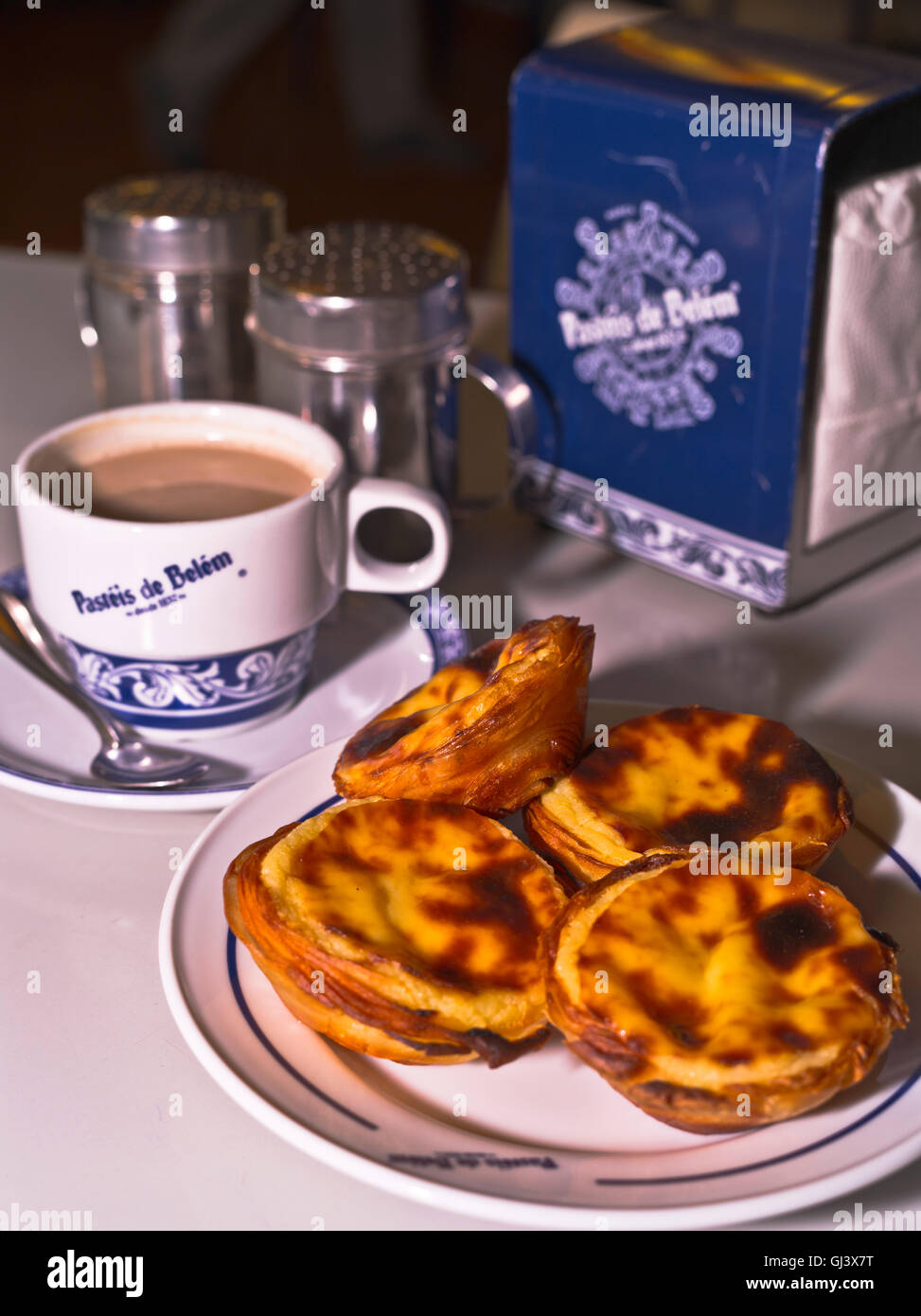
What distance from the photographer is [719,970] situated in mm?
549

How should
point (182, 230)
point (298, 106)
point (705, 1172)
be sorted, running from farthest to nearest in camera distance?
point (298, 106), point (182, 230), point (705, 1172)

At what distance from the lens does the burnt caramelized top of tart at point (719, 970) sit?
1.69 ft

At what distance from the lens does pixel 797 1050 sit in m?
0.51

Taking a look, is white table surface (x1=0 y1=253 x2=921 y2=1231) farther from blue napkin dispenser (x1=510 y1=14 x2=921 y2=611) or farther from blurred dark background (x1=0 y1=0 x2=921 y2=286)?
blurred dark background (x1=0 y1=0 x2=921 y2=286)

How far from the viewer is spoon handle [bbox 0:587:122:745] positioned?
80cm

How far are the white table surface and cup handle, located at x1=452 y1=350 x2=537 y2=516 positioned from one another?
0.08m

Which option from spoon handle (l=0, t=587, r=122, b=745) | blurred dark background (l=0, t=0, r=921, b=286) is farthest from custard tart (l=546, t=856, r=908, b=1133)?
blurred dark background (l=0, t=0, r=921, b=286)

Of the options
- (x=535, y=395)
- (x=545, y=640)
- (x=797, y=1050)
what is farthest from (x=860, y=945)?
(x=535, y=395)

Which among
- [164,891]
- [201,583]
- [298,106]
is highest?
[201,583]

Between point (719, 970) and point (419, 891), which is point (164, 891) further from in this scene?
point (719, 970)

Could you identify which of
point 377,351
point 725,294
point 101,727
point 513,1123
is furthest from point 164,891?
point 725,294

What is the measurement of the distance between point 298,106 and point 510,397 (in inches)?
158

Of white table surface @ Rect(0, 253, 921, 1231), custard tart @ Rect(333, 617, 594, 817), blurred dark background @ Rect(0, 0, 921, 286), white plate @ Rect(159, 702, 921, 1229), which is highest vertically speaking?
custard tart @ Rect(333, 617, 594, 817)

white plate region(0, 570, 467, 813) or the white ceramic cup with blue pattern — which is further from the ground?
the white ceramic cup with blue pattern
